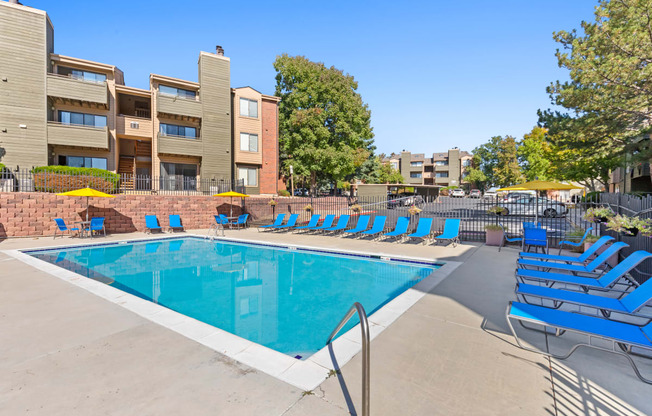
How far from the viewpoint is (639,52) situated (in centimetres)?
1048

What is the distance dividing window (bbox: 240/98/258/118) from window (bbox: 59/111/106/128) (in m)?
10.0

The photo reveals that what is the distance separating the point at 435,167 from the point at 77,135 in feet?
229

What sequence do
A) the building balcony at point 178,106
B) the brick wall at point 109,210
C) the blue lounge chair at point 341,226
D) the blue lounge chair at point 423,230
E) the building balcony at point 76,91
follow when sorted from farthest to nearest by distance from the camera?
1. the building balcony at point 178,106
2. the building balcony at point 76,91
3. the blue lounge chair at point 341,226
4. the brick wall at point 109,210
5. the blue lounge chair at point 423,230

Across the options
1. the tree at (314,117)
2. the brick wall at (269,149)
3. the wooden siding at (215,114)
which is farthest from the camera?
the tree at (314,117)

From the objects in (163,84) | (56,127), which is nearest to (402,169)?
(163,84)

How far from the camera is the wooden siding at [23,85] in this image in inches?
702

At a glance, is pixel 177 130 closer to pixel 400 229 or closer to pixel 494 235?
pixel 400 229

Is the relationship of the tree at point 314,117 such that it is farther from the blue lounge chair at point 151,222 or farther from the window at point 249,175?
the blue lounge chair at point 151,222

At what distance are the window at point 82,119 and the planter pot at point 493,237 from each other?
2522cm

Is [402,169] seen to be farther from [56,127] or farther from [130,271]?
[130,271]

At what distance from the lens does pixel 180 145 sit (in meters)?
22.8

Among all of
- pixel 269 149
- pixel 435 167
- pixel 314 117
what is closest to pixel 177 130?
pixel 269 149

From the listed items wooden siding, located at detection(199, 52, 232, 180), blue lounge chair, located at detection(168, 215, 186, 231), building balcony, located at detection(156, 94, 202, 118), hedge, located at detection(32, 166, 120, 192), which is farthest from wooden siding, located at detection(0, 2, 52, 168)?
blue lounge chair, located at detection(168, 215, 186, 231)

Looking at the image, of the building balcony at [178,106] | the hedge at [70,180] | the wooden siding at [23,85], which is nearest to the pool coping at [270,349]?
the hedge at [70,180]
